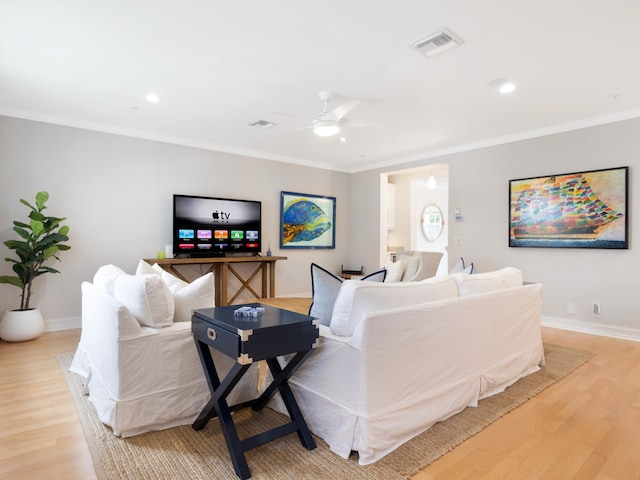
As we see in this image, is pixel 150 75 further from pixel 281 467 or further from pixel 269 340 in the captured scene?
pixel 281 467

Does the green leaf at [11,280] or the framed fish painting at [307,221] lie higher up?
the framed fish painting at [307,221]

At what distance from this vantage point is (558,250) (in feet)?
15.7

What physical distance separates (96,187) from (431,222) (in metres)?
6.53

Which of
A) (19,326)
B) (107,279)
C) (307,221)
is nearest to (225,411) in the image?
(107,279)

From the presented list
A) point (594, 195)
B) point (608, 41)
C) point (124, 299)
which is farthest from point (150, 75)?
point (594, 195)

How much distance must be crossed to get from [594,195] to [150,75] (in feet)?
15.9

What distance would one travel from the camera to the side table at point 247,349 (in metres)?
1.75

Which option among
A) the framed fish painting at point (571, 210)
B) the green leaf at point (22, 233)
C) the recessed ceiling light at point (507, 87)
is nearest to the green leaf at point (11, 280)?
the green leaf at point (22, 233)

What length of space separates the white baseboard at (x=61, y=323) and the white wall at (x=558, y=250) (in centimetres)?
512

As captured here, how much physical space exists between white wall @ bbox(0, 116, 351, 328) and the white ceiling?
252 millimetres

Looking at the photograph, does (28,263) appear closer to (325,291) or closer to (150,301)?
(150,301)

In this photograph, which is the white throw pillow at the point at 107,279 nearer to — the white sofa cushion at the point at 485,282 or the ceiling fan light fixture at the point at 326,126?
the ceiling fan light fixture at the point at 326,126

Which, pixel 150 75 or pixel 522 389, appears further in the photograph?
pixel 150 75

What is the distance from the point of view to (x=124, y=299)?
2359 mm
